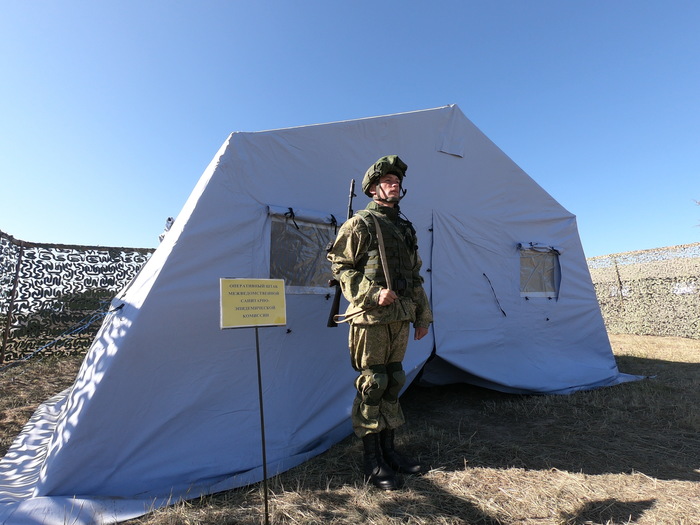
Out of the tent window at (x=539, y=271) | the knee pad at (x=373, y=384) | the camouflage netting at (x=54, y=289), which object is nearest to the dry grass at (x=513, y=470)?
the knee pad at (x=373, y=384)

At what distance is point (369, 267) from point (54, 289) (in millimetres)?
5787

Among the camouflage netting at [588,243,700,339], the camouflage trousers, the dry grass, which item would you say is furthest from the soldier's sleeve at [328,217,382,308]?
the camouflage netting at [588,243,700,339]

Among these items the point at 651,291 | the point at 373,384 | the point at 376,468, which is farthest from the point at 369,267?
the point at 651,291

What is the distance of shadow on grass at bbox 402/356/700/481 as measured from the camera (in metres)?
2.28

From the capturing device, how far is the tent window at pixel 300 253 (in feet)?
8.45

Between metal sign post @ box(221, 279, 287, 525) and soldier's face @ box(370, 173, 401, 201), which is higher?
soldier's face @ box(370, 173, 401, 201)

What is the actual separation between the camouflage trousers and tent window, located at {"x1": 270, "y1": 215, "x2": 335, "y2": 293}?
28.2 inches

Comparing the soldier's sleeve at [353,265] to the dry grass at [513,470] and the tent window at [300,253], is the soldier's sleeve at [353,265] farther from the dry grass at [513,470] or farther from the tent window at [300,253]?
the dry grass at [513,470]

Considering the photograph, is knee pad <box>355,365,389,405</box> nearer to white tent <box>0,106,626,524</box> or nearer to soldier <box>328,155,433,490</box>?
soldier <box>328,155,433,490</box>

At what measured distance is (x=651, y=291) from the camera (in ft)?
26.6

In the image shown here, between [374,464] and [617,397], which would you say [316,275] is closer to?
[374,464]

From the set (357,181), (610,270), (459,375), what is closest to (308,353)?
(357,181)

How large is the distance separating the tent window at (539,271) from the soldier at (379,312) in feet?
7.21

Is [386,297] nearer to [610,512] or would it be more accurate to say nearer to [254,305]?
[254,305]
